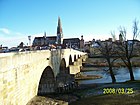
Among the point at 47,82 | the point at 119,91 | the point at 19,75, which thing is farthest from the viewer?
the point at 47,82

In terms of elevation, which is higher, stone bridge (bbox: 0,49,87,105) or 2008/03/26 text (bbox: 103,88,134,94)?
stone bridge (bbox: 0,49,87,105)

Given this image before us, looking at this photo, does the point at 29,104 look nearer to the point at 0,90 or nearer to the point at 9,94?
the point at 9,94

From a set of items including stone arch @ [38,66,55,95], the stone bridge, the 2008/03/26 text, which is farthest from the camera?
stone arch @ [38,66,55,95]

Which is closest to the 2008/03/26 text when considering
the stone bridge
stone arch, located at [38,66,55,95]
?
stone arch, located at [38,66,55,95]

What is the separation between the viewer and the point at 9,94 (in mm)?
10773

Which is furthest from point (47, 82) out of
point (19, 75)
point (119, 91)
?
point (19, 75)

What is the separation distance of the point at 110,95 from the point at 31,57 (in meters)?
11.1

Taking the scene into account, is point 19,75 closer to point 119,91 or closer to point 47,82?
point 119,91

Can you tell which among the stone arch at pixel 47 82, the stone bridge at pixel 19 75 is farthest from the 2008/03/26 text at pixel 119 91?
the stone bridge at pixel 19 75

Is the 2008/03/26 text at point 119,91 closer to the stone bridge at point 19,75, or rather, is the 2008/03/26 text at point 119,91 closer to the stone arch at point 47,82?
the stone arch at point 47,82

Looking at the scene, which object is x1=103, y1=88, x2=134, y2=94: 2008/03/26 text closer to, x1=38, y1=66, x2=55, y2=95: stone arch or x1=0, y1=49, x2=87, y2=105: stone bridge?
x1=38, y1=66, x2=55, y2=95: stone arch

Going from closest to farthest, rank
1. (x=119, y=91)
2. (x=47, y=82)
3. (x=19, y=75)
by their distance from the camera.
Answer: (x=19, y=75)
(x=119, y=91)
(x=47, y=82)

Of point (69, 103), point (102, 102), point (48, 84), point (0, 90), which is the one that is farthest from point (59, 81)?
point (0, 90)

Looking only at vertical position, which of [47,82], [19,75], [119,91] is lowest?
[119,91]
